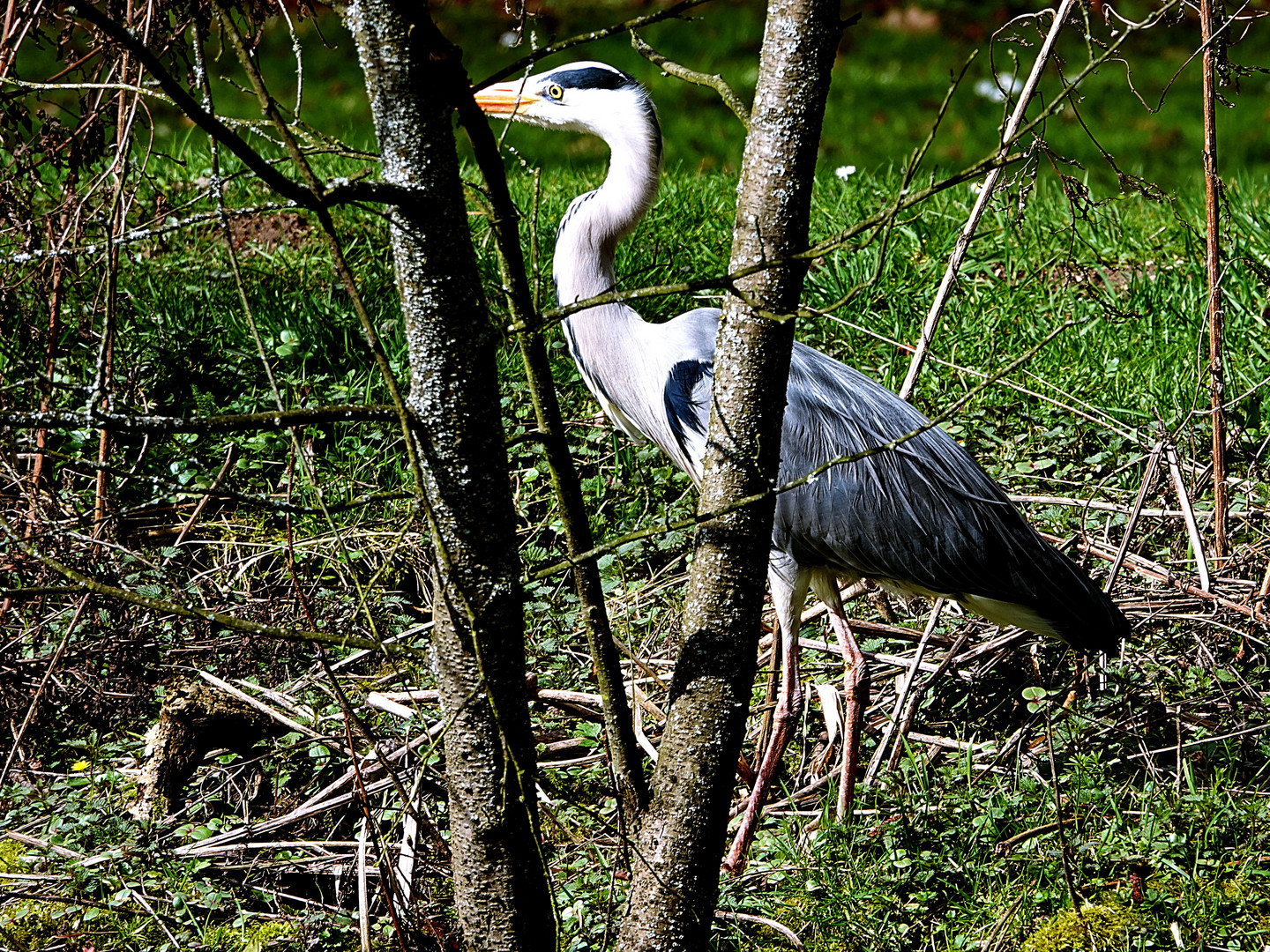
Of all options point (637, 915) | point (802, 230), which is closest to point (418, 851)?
point (637, 915)

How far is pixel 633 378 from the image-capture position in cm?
347

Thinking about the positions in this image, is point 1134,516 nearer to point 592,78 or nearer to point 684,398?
point 684,398

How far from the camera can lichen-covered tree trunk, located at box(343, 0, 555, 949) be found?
1446 mm

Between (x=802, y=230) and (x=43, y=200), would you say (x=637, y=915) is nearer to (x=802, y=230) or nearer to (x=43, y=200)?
(x=802, y=230)

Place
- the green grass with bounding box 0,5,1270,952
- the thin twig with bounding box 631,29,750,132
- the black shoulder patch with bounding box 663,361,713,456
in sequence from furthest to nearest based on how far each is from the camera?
Result: the black shoulder patch with bounding box 663,361,713,456 < the green grass with bounding box 0,5,1270,952 < the thin twig with bounding box 631,29,750,132

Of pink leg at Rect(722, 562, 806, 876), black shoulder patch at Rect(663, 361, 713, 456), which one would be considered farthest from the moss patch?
black shoulder patch at Rect(663, 361, 713, 456)

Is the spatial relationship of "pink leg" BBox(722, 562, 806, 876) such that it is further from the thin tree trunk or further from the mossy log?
the mossy log

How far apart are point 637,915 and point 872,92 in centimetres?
850

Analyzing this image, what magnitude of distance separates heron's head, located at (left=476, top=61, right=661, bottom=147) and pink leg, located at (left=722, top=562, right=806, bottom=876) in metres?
1.37

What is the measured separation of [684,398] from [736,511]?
1.56 meters

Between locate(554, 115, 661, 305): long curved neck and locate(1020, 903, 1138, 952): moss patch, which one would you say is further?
locate(554, 115, 661, 305): long curved neck

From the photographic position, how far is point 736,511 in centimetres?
172

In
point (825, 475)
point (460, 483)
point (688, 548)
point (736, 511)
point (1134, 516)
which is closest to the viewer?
point (460, 483)

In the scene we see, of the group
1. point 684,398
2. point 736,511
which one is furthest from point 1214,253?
point 736,511
